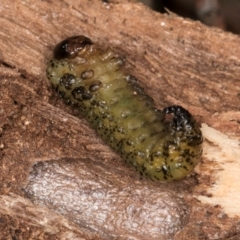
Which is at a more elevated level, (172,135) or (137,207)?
(172,135)

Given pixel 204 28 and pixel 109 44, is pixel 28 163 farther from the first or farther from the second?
pixel 204 28

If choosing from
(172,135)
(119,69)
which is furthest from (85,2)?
(172,135)

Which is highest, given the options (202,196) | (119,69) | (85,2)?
(85,2)

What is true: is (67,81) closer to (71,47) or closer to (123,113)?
(71,47)

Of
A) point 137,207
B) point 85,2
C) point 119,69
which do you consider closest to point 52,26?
point 85,2

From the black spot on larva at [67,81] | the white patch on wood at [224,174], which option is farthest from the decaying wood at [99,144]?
the black spot on larva at [67,81]

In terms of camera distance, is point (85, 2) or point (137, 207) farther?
point (85, 2)

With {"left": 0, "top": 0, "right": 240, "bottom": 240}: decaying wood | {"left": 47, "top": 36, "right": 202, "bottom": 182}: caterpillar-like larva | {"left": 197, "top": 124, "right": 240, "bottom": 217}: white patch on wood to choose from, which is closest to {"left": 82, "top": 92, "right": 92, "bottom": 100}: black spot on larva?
{"left": 47, "top": 36, "right": 202, "bottom": 182}: caterpillar-like larva
